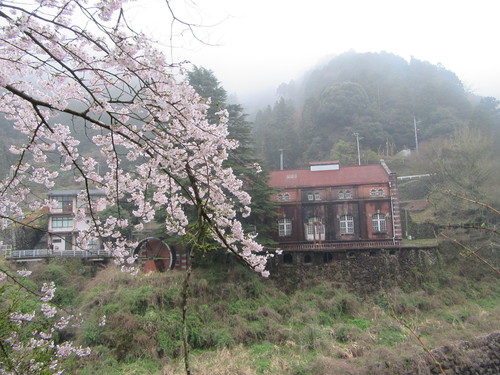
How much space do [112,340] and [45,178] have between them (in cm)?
948

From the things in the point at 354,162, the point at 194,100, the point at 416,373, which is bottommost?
the point at 416,373

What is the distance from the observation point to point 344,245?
21.0 metres

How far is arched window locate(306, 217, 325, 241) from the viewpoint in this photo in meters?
22.2

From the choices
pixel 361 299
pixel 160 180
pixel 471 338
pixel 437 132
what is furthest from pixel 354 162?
pixel 160 180

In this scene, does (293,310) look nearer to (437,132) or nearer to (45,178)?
(45,178)

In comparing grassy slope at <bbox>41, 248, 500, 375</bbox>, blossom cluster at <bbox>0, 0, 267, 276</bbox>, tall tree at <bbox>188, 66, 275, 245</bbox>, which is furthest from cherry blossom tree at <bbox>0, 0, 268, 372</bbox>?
tall tree at <bbox>188, 66, 275, 245</bbox>

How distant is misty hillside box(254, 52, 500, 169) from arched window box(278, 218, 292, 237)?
46.2ft

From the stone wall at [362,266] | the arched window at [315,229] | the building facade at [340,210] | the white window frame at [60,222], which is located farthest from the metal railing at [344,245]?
the white window frame at [60,222]

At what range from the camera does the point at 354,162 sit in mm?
34719

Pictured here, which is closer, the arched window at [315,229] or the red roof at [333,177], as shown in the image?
the arched window at [315,229]

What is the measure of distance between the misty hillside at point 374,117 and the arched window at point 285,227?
555 inches

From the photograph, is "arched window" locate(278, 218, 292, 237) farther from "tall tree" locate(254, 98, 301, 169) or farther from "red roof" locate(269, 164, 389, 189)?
"tall tree" locate(254, 98, 301, 169)

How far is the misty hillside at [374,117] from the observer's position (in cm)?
3678

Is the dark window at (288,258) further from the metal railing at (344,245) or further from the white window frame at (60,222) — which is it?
the white window frame at (60,222)
